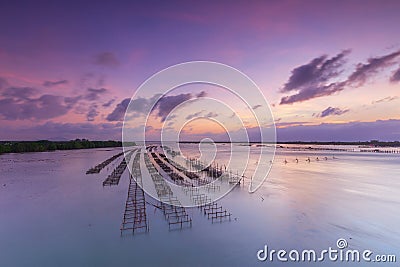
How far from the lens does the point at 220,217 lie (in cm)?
798

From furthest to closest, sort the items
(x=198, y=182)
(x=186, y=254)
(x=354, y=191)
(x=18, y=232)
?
(x=198, y=182)
(x=354, y=191)
(x=18, y=232)
(x=186, y=254)

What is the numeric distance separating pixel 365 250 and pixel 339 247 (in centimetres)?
54

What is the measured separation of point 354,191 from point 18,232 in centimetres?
1276

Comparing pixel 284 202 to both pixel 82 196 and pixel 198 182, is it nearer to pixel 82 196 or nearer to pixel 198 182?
pixel 198 182

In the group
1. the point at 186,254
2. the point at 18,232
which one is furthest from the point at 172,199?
the point at 18,232

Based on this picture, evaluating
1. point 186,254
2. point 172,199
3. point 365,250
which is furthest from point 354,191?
point 186,254

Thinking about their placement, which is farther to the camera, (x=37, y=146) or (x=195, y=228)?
(x=37, y=146)

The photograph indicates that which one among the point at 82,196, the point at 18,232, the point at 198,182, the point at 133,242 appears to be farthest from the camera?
the point at 198,182

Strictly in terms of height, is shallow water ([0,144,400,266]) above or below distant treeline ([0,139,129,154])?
below

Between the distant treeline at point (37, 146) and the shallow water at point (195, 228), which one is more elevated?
the distant treeline at point (37, 146)

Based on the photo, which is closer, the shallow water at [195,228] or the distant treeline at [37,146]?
the shallow water at [195,228]

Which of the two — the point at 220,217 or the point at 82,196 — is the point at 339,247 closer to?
the point at 220,217

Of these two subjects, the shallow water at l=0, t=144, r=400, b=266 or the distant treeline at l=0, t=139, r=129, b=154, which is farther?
the distant treeline at l=0, t=139, r=129, b=154

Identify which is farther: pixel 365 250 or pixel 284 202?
pixel 284 202
